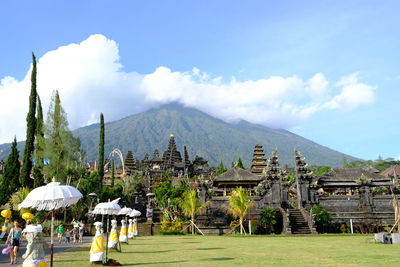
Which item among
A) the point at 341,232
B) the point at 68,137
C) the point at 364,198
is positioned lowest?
the point at 341,232

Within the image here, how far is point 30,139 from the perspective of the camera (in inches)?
1243

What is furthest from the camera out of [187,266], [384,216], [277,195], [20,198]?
[277,195]

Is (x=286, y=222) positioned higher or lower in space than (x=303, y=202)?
lower

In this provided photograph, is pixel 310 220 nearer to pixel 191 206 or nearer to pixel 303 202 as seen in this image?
pixel 303 202

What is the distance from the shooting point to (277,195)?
3175 cm

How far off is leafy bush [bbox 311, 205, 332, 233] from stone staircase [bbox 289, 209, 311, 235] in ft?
3.37

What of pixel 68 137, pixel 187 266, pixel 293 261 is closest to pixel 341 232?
pixel 293 261

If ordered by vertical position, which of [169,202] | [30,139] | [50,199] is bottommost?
[169,202]

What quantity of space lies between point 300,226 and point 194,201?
893 centimetres

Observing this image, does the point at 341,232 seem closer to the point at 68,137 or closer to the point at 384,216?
the point at 384,216

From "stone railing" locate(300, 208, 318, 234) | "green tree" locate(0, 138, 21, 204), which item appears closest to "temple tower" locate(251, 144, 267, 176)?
"stone railing" locate(300, 208, 318, 234)

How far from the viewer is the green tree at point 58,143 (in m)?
31.1

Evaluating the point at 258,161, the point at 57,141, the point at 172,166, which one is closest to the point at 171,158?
the point at 172,166

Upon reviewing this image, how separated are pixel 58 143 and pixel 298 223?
73.1 feet
